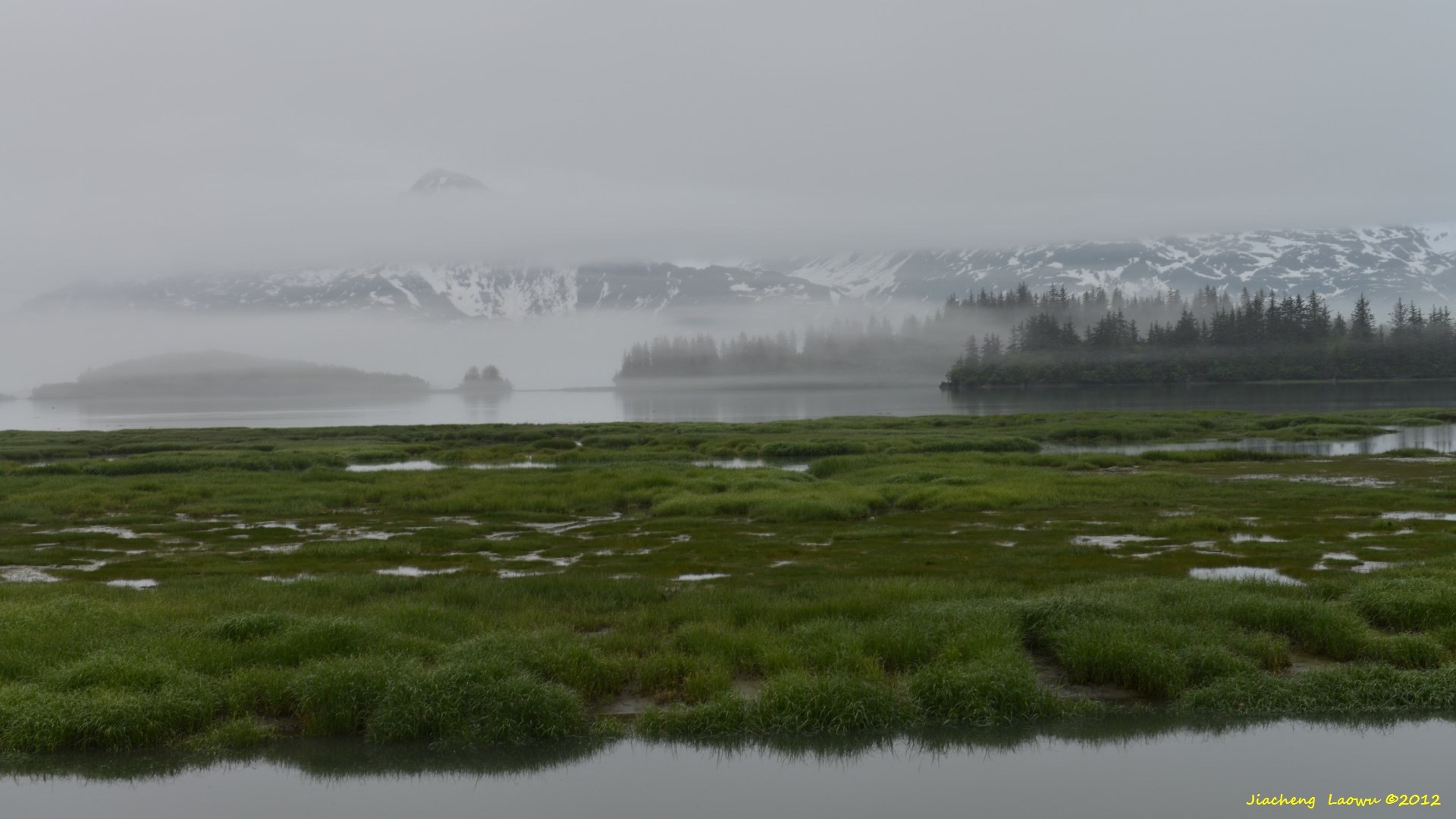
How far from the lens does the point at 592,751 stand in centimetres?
1377

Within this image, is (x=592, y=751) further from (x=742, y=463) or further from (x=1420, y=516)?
(x=742, y=463)

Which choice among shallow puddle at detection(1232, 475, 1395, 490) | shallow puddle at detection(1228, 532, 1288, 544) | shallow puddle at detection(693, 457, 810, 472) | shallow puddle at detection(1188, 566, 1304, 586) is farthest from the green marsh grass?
shallow puddle at detection(693, 457, 810, 472)

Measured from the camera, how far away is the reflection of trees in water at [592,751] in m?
13.2

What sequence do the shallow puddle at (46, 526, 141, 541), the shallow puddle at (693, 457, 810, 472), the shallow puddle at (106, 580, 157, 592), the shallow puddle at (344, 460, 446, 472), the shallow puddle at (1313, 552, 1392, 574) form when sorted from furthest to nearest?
1. the shallow puddle at (344, 460, 446, 472)
2. the shallow puddle at (693, 457, 810, 472)
3. the shallow puddle at (46, 526, 141, 541)
4. the shallow puddle at (106, 580, 157, 592)
5. the shallow puddle at (1313, 552, 1392, 574)

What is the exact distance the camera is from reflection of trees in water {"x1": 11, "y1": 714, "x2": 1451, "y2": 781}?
13242 mm

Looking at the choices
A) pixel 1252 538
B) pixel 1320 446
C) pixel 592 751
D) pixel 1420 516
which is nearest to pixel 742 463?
pixel 1252 538

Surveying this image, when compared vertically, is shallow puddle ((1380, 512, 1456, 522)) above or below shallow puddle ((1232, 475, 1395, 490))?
below

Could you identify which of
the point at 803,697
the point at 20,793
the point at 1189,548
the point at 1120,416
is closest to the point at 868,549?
the point at 1189,548

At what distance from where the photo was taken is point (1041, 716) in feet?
47.8

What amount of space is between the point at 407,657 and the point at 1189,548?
21.7 metres

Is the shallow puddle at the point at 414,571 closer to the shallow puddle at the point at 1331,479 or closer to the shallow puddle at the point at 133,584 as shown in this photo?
the shallow puddle at the point at 133,584

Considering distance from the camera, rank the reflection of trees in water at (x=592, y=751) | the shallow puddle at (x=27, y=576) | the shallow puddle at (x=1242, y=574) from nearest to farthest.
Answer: the reflection of trees in water at (x=592, y=751) < the shallow puddle at (x=1242, y=574) < the shallow puddle at (x=27, y=576)

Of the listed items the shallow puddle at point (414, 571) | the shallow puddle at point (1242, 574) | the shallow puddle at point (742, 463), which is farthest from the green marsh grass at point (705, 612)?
the shallow puddle at point (742, 463)

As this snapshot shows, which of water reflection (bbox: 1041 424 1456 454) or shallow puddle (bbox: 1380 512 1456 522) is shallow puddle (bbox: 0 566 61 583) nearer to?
shallow puddle (bbox: 1380 512 1456 522)
